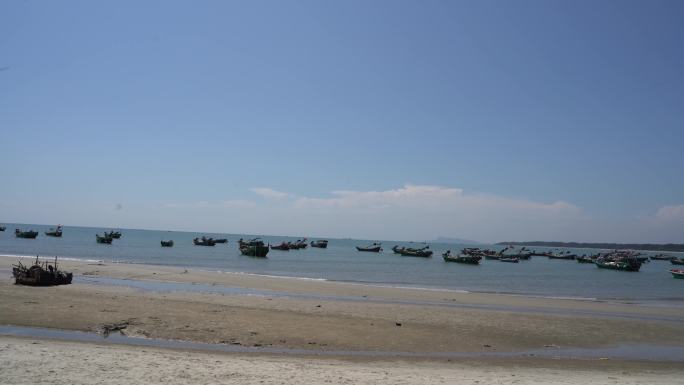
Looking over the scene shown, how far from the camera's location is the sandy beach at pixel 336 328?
10883mm

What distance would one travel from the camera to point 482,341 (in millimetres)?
15930

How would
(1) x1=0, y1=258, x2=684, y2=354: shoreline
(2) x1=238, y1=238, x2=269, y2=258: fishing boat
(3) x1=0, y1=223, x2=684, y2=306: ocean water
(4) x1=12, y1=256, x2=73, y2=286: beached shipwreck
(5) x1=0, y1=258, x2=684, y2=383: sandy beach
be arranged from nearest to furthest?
(5) x1=0, y1=258, x2=684, y2=383: sandy beach
(1) x1=0, y1=258, x2=684, y2=354: shoreline
(4) x1=12, y1=256, x2=73, y2=286: beached shipwreck
(3) x1=0, y1=223, x2=684, y2=306: ocean water
(2) x1=238, y1=238, x2=269, y2=258: fishing boat

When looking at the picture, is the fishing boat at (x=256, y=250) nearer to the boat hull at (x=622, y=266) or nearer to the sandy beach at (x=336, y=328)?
the sandy beach at (x=336, y=328)

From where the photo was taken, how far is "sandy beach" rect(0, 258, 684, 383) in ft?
35.7

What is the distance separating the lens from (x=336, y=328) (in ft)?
54.1

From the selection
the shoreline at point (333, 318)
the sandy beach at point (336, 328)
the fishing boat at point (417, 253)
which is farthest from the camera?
the fishing boat at point (417, 253)

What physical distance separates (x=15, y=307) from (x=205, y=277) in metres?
17.1

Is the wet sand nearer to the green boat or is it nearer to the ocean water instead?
the ocean water

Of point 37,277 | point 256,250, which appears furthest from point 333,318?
point 256,250

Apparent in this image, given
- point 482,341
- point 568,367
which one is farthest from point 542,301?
point 568,367

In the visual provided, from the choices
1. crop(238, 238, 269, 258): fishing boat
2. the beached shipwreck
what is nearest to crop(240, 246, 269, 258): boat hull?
crop(238, 238, 269, 258): fishing boat

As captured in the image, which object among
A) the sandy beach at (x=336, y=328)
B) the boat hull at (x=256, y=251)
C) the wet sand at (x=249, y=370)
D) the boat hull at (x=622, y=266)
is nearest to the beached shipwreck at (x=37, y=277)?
the sandy beach at (x=336, y=328)

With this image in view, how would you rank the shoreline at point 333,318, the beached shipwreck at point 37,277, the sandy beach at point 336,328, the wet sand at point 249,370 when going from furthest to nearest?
the beached shipwreck at point 37,277 < the shoreline at point 333,318 < the sandy beach at point 336,328 < the wet sand at point 249,370

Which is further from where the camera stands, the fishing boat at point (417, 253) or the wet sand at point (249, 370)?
the fishing boat at point (417, 253)
